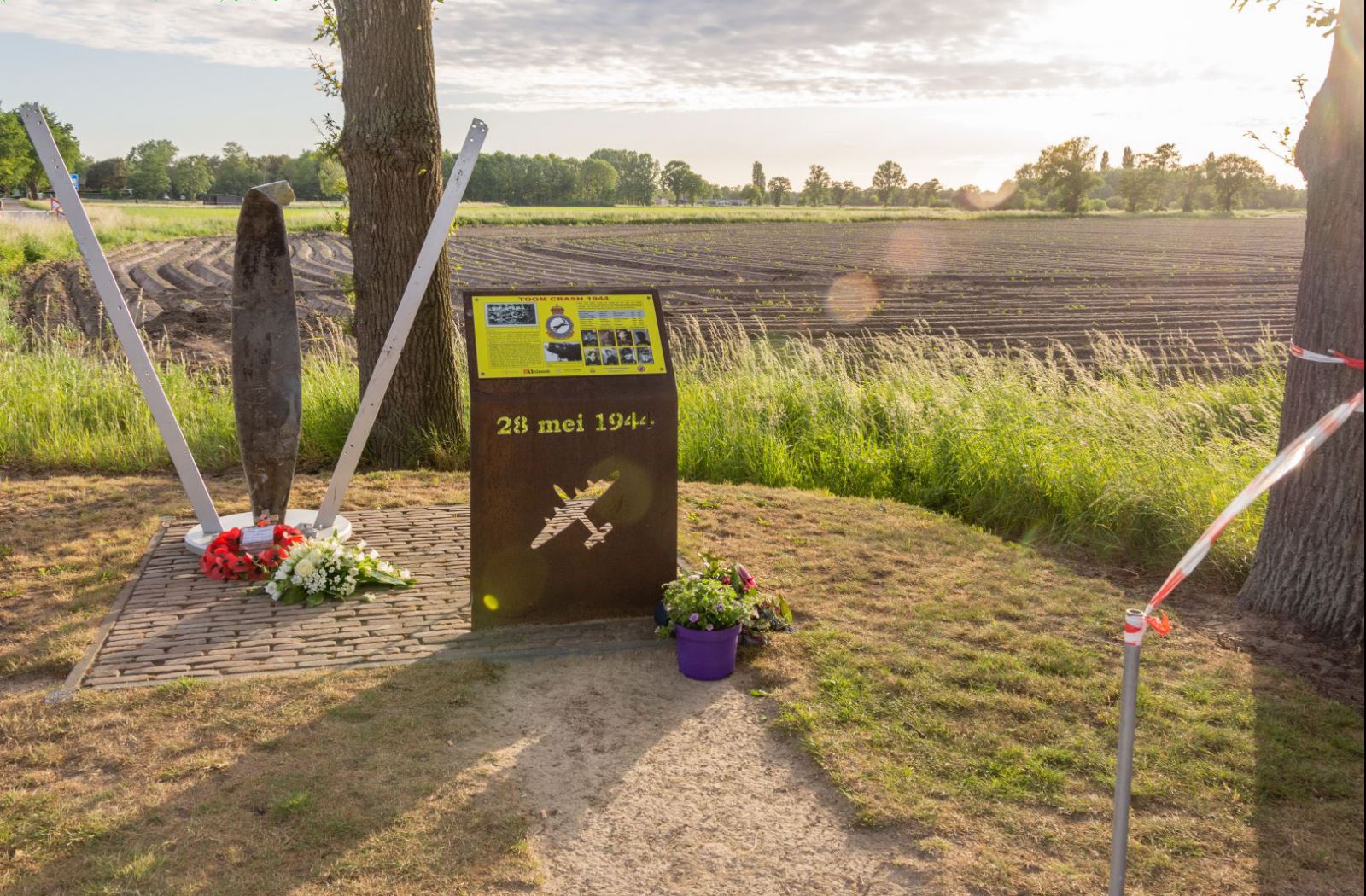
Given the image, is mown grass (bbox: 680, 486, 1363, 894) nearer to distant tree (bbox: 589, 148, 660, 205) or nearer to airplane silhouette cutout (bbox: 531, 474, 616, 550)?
airplane silhouette cutout (bbox: 531, 474, 616, 550)

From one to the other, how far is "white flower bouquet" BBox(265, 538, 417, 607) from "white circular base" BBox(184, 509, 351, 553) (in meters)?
0.31

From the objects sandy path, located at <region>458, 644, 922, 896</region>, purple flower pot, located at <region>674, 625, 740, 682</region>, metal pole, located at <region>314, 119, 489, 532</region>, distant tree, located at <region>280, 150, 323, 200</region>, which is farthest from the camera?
distant tree, located at <region>280, 150, 323, 200</region>

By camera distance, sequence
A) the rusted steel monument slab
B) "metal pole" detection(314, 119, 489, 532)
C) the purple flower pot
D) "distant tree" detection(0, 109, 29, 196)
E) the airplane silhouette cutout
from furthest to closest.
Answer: "distant tree" detection(0, 109, 29, 196) < "metal pole" detection(314, 119, 489, 532) < the airplane silhouette cutout < the rusted steel monument slab < the purple flower pot

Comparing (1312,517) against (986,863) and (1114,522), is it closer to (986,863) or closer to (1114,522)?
(1114,522)

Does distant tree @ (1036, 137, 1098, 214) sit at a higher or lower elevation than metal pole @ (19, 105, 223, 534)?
higher

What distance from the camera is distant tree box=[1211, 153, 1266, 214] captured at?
129 meters

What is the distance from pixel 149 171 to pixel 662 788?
150 m

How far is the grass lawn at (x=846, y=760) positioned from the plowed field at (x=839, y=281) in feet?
22.4

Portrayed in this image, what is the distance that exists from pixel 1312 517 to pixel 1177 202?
161039 mm

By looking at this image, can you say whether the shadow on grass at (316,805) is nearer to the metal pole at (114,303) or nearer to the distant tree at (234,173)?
the metal pole at (114,303)

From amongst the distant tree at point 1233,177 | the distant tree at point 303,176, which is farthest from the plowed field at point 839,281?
the distant tree at point 1233,177

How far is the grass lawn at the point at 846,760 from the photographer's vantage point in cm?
382

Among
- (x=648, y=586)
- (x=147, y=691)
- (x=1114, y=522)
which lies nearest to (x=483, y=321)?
(x=648, y=586)

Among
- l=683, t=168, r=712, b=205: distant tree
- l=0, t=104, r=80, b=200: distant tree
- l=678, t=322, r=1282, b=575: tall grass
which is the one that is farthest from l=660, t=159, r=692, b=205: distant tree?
l=678, t=322, r=1282, b=575: tall grass
